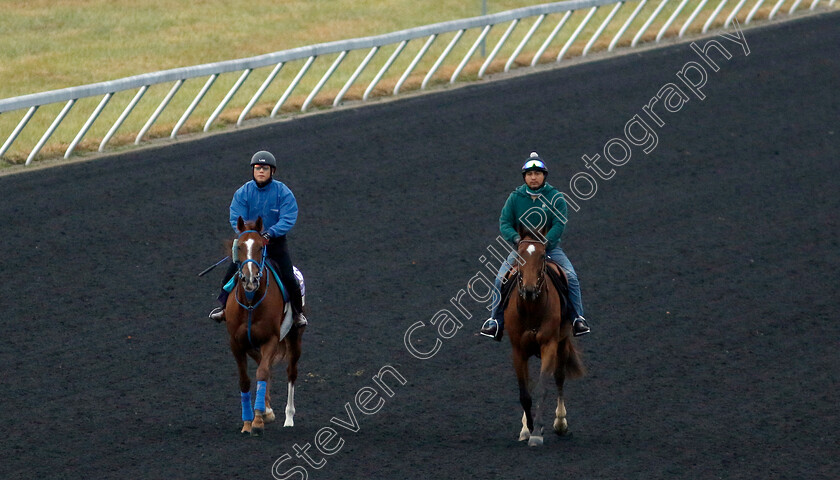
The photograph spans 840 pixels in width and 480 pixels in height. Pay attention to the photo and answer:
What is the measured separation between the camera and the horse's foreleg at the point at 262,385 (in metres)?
9.79

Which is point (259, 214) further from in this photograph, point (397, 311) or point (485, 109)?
point (485, 109)

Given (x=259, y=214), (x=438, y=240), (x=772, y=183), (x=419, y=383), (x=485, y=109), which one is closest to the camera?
(x=259, y=214)

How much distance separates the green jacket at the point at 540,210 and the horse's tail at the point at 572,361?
3.22 ft

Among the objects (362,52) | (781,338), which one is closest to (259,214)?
(781,338)

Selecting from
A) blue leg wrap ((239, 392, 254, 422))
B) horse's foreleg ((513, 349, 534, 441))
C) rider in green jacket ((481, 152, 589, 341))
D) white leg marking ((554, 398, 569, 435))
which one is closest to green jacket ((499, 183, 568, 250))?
rider in green jacket ((481, 152, 589, 341))

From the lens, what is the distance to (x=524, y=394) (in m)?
Result: 9.75

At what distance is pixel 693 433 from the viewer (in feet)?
32.6

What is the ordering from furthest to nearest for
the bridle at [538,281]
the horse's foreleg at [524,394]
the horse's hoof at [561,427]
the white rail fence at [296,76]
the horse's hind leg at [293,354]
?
the white rail fence at [296,76]
the horse's hind leg at [293,354]
the horse's hoof at [561,427]
the horse's foreleg at [524,394]
the bridle at [538,281]

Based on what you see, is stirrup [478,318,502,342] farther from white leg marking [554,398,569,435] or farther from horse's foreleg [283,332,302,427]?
horse's foreleg [283,332,302,427]

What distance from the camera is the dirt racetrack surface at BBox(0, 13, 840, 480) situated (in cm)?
962

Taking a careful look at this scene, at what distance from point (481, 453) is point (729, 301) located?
5027mm

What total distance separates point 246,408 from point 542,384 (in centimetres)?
260

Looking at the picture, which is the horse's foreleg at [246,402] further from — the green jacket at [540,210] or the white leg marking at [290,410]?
the green jacket at [540,210]

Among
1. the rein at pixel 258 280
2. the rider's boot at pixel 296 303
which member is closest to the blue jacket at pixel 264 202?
the rein at pixel 258 280
